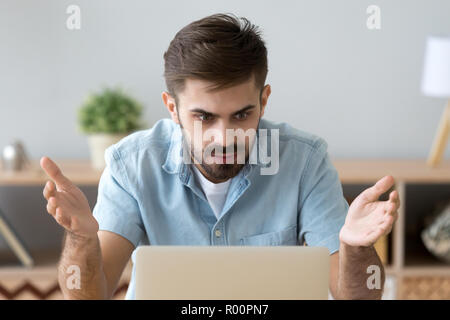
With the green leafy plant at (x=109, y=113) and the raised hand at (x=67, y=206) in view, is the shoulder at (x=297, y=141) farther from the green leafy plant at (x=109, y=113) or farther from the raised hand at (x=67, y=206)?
the green leafy plant at (x=109, y=113)

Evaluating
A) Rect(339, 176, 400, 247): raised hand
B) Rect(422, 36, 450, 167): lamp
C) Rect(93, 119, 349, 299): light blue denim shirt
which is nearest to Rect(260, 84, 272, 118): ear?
Rect(93, 119, 349, 299): light blue denim shirt

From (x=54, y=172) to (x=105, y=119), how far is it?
1292 millimetres

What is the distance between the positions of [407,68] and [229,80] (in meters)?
1.21

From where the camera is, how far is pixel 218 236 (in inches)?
44.7

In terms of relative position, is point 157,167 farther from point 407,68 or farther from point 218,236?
point 407,68

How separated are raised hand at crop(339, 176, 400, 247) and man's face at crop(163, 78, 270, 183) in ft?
0.67

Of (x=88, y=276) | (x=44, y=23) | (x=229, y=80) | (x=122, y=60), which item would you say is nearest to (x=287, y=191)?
(x=229, y=80)

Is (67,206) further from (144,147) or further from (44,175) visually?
(44,175)

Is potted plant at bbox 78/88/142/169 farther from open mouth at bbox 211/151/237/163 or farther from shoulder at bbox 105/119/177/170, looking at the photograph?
open mouth at bbox 211/151/237/163

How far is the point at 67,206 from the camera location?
854 millimetres

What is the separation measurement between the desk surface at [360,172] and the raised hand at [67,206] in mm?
1173

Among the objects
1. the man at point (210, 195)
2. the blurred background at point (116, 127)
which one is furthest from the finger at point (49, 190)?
the blurred background at point (116, 127)

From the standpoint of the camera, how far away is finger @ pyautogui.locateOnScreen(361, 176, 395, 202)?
2.78 ft

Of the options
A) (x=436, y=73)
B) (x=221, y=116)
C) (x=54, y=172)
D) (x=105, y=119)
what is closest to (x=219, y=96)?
(x=221, y=116)
